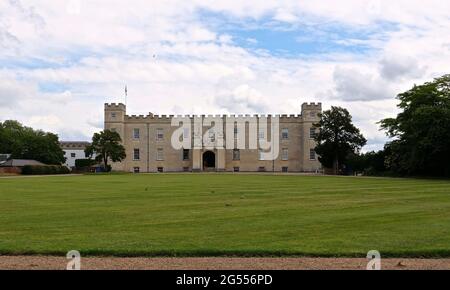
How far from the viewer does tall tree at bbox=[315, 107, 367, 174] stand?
203 ft

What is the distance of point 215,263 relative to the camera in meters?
8.02

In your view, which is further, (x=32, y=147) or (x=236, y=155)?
(x=32, y=147)

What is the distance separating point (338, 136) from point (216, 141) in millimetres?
21365

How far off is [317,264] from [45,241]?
4819 mm

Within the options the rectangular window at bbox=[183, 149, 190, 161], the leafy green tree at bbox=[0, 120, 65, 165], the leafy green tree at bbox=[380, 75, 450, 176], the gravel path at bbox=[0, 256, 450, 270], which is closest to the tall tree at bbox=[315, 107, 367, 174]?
the leafy green tree at bbox=[380, 75, 450, 176]

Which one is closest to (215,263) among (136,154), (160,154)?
(160,154)

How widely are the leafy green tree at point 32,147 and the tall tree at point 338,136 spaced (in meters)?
43.8

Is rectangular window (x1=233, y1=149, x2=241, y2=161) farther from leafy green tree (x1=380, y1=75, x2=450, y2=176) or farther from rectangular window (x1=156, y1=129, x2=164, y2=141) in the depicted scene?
leafy green tree (x1=380, y1=75, x2=450, y2=176)

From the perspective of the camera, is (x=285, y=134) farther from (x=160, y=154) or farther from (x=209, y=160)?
(x=160, y=154)

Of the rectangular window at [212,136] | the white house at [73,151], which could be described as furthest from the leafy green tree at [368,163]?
the white house at [73,151]

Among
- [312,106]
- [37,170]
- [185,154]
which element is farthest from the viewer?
[185,154]

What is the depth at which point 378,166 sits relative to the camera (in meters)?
53.6
